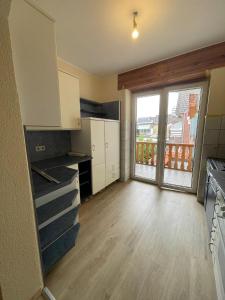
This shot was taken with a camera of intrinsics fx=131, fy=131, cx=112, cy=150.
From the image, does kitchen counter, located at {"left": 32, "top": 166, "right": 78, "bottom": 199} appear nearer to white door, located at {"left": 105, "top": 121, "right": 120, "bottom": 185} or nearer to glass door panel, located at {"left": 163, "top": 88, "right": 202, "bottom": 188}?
white door, located at {"left": 105, "top": 121, "right": 120, "bottom": 185}

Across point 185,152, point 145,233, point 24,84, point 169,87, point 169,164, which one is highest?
point 169,87

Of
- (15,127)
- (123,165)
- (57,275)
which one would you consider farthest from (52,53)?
(123,165)

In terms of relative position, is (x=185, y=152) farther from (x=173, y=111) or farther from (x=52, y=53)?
(x=52, y=53)

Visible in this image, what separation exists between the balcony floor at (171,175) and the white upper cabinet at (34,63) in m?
2.75

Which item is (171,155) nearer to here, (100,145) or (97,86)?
(100,145)

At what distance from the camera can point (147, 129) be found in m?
3.05

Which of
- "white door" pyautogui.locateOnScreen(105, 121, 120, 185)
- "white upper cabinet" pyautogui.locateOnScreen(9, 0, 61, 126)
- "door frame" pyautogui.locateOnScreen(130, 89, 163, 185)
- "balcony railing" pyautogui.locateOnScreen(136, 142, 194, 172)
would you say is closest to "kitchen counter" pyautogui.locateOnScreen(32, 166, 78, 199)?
"white upper cabinet" pyautogui.locateOnScreen(9, 0, 61, 126)

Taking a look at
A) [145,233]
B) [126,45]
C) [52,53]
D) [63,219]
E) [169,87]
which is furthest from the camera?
[169,87]

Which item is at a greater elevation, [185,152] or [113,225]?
[185,152]

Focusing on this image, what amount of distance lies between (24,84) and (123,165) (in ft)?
8.48

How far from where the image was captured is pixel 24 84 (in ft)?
2.64

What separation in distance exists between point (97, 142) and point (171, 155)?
6.81ft

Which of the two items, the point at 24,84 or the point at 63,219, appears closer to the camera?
the point at 24,84

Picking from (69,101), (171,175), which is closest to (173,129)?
(171,175)
